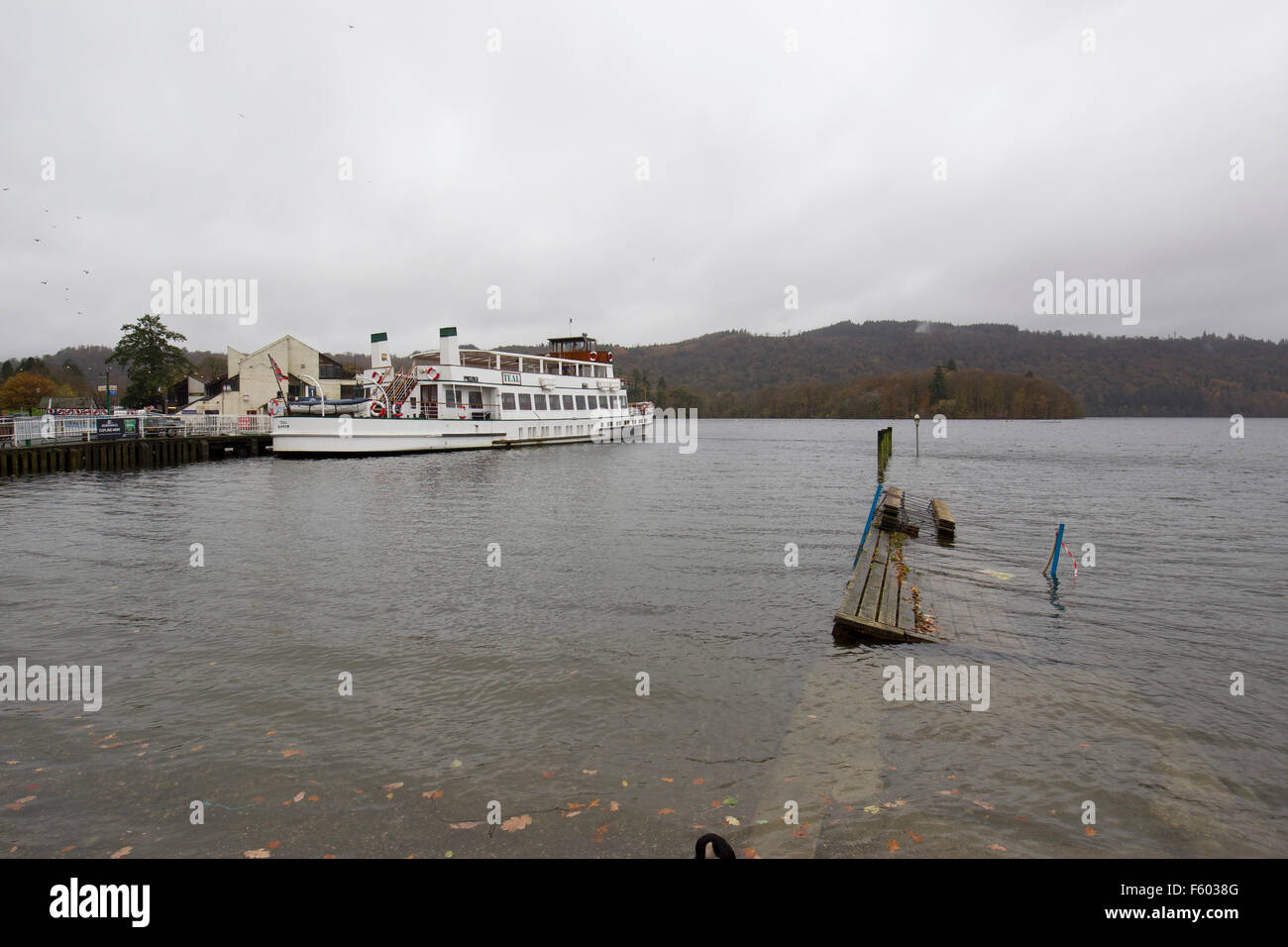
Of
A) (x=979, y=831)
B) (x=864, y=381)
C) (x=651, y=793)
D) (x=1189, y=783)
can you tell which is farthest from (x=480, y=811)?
(x=864, y=381)

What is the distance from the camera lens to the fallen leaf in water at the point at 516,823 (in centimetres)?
538

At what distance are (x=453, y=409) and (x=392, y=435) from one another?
6.45 m

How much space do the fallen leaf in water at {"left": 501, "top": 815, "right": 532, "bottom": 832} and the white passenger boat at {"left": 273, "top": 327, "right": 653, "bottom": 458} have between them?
4234 cm

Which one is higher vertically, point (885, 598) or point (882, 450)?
point (882, 450)

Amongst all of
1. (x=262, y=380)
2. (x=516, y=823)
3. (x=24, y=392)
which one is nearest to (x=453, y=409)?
(x=262, y=380)

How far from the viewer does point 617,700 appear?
26.0 ft

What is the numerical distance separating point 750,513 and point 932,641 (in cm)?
1376

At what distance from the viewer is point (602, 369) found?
7175 centimetres

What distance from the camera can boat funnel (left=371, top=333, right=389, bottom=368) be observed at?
51.7 meters

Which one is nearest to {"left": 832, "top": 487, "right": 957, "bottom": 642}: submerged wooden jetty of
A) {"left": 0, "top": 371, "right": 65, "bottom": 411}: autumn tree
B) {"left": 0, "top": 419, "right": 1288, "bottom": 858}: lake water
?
{"left": 0, "top": 419, "right": 1288, "bottom": 858}: lake water

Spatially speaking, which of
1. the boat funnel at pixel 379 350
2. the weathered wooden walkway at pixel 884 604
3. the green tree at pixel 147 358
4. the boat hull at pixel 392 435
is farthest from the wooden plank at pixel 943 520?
the green tree at pixel 147 358

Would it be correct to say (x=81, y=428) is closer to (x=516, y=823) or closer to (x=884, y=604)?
(x=884, y=604)
